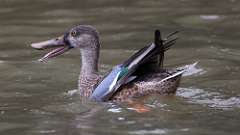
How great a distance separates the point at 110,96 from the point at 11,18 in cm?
508

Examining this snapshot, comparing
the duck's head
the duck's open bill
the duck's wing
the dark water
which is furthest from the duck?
the duck's open bill

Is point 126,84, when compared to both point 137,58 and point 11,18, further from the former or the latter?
point 11,18

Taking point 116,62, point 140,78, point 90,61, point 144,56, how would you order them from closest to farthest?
point 144,56 < point 140,78 < point 90,61 < point 116,62

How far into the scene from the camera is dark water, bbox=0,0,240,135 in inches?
337

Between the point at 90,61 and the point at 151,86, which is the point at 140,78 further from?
the point at 90,61

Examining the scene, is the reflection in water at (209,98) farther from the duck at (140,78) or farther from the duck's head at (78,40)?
the duck's head at (78,40)

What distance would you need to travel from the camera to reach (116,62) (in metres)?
11.7

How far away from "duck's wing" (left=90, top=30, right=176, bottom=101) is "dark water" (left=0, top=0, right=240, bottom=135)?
18 centimetres

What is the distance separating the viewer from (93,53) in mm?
10156

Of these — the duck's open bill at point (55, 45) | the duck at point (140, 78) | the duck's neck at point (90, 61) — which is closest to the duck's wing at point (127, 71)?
the duck at point (140, 78)

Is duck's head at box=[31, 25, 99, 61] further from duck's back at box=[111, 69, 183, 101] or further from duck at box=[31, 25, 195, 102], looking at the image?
duck's back at box=[111, 69, 183, 101]

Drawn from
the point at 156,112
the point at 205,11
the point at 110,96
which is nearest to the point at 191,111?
the point at 156,112

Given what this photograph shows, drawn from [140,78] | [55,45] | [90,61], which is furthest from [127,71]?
[55,45]

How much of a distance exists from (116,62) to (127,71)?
237 cm
